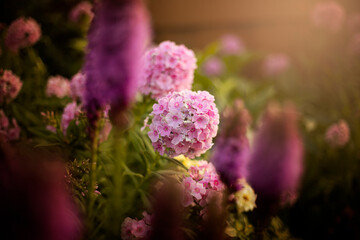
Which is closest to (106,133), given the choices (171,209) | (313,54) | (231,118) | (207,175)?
(207,175)

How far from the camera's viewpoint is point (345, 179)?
2.95 m

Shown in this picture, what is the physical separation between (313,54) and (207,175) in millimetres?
3523

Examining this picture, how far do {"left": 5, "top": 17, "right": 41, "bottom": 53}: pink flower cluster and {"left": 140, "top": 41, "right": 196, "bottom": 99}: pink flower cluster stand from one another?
3.40ft

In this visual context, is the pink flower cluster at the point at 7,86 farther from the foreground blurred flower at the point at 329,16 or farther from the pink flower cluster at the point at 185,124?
the foreground blurred flower at the point at 329,16

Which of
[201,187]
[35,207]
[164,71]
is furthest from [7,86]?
[35,207]

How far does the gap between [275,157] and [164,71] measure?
113 centimetres

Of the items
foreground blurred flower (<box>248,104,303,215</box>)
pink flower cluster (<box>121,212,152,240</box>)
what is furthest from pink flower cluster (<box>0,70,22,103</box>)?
foreground blurred flower (<box>248,104,303,215</box>)

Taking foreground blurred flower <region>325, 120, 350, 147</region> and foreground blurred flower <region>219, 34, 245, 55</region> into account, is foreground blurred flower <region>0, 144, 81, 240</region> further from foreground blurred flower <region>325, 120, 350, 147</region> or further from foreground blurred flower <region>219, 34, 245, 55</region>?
foreground blurred flower <region>219, 34, 245, 55</region>

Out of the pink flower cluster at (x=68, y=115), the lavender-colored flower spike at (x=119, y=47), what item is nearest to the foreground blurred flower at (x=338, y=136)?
the pink flower cluster at (x=68, y=115)

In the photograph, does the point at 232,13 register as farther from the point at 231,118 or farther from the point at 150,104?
the point at 231,118

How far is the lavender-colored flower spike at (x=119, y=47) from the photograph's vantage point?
819 millimetres

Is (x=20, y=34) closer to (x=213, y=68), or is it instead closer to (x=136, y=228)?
(x=136, y=228)

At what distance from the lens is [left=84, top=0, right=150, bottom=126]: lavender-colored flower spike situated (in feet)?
2.69

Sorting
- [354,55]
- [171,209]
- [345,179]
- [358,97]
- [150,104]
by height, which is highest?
A: [354,55]
